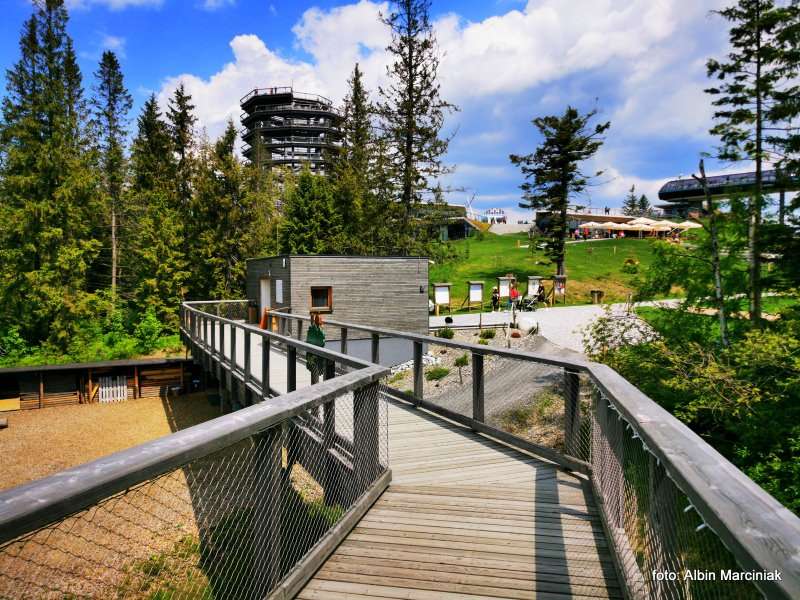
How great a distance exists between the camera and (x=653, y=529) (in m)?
2.47

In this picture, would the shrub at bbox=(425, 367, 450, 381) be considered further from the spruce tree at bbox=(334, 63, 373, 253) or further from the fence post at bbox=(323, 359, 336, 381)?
the spruce tree at bbox=(334, 63, 373, 253)

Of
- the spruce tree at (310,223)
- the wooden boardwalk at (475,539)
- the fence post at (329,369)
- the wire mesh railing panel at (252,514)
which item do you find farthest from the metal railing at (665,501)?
the spruce tree at (310,223)

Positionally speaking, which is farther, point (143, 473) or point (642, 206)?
point (642, 206)

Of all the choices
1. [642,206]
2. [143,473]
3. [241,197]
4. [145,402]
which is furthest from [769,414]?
[642,206]

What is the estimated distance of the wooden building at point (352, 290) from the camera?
66.4ft

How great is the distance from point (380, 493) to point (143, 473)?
2822 millimetres

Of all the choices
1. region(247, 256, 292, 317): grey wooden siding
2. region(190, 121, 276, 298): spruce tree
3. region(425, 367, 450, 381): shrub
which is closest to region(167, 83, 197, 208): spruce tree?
region(190, 121, 276, 298): spruce tree

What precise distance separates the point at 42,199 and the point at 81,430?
15.6m

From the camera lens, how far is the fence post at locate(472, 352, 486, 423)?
604 centimetres

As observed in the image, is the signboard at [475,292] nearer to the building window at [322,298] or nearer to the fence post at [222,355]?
the building window at [322,298]

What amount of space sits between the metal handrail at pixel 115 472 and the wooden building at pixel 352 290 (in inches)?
686

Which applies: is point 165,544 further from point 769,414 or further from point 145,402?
point 145,402

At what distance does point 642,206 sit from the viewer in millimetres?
140750

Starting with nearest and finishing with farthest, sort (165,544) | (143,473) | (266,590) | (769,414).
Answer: (143,473)
(266,590)
(165,544)
(769,414)
